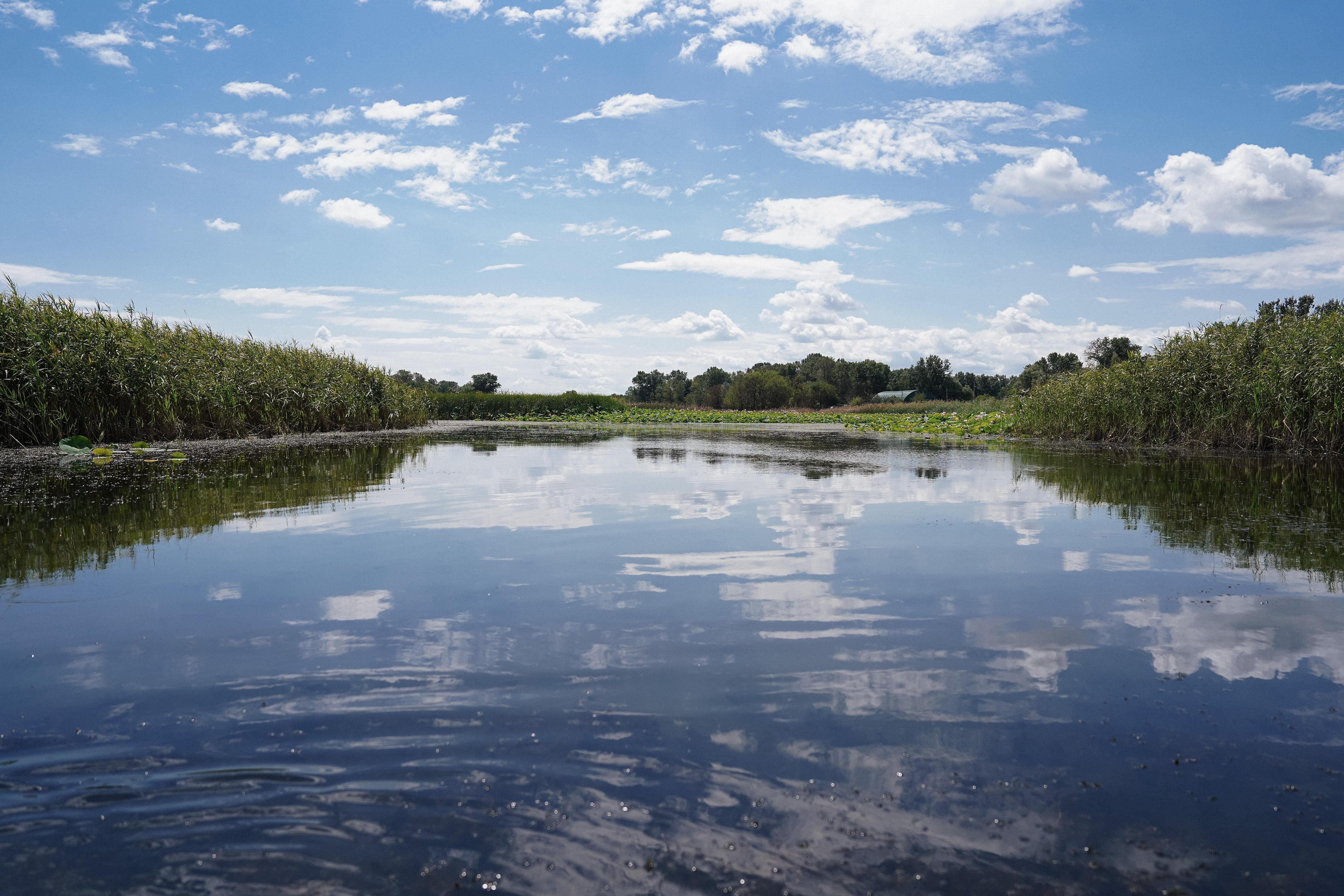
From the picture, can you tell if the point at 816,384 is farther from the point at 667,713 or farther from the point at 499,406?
the point at 667,713

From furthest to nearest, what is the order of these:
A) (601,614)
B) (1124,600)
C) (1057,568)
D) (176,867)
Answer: (1057,568), (1124,600), (601,614), (176,867)

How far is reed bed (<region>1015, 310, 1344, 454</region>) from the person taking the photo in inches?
555

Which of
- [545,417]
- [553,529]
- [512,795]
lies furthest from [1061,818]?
[545,417]

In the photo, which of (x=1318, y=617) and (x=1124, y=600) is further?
(x=1124, y=600)

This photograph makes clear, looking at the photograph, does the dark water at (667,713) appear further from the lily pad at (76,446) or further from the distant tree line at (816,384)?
the distant tree line at (816,384)

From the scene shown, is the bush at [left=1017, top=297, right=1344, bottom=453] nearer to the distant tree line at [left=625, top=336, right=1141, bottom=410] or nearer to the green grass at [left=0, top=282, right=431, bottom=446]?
the green grass at [left=0, top=282, right=431, bottom=446]

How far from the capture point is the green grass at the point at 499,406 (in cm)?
4481

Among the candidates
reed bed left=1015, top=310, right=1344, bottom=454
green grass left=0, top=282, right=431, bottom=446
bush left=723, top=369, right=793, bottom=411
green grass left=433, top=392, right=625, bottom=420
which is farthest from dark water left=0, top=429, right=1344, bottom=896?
bush left=723, top=369, right=793, bottom=411

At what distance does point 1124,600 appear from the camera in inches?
159

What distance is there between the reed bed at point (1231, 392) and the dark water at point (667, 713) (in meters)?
11.4

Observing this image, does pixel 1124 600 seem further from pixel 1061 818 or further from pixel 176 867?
pixel 176 867

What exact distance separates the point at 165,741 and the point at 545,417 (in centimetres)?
4289

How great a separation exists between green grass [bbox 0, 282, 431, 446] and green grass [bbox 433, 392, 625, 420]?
2228 cm

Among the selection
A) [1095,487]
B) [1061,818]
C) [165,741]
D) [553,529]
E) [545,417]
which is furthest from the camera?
[545,417]
